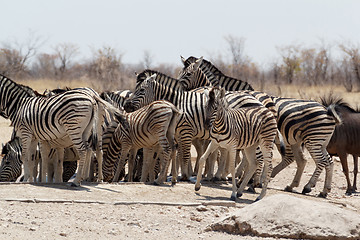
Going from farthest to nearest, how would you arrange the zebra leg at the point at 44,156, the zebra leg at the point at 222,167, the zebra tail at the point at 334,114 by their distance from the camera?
the zebra leg at the point at 222,167 → the zebra tail at the point at 334,114 → the zebra leg at the point at 44,156

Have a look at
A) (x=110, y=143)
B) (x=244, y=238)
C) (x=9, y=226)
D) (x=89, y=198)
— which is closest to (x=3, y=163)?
(x=110, y=143)

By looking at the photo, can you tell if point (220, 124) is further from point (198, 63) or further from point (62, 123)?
point (198, 63)

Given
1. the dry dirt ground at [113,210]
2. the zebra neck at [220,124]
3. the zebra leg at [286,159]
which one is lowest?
the dry dirt ground at [113,210]

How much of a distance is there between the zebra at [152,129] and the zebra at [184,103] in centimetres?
38

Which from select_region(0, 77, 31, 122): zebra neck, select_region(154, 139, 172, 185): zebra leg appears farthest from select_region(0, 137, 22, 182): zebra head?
A: select_region(154, 139, 172, 185): zebra leg

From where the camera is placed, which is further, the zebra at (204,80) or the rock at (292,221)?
the zebra at (204,80)

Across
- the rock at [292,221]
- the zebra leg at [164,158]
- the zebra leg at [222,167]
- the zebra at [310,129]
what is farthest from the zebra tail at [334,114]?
the rock at [292,221]

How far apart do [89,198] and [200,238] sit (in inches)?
91.3

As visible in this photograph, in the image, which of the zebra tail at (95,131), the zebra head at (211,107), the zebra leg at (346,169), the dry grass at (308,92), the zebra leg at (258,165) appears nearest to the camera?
the zebra head at (211,107)

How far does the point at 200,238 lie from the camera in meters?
7.54

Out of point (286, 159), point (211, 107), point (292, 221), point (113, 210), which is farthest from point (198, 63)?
point (292, 221)

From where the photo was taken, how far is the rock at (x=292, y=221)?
293 inches

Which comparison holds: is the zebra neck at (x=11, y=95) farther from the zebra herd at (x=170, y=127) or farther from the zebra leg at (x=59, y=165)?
the zebra leg at (x=59, y=165)

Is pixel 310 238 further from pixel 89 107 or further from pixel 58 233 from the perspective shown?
pixel 89 107
